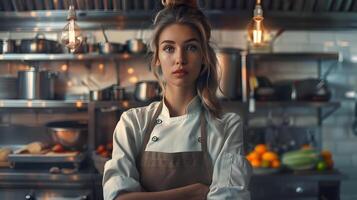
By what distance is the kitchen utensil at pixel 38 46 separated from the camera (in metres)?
3.07

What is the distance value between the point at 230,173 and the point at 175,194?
0.62ft

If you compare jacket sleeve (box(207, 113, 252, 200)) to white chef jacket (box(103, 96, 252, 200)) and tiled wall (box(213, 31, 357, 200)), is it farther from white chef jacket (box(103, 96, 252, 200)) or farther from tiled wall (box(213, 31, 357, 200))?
tiled wall (box(213, 31, 357, 200))

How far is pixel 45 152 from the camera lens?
3037mm

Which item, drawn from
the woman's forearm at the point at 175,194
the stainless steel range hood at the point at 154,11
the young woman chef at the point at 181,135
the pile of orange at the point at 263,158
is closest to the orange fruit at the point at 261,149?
the pile of orange at the point at 263,158

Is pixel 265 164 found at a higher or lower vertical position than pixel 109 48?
lower

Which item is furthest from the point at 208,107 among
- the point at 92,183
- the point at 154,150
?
the point at 92,183

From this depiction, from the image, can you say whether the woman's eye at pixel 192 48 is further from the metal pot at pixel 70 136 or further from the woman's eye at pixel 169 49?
the metal pot at pixel 70 136

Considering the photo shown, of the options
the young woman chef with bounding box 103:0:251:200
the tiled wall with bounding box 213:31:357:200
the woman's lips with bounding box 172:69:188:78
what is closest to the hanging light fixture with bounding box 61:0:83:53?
the young woman chef with bounding box 103:0:251:200

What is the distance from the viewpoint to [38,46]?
3.07m

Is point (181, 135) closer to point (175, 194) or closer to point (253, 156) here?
point (175, 194)

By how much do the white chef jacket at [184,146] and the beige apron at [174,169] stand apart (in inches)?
0.7

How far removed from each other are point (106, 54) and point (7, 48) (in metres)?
0.77

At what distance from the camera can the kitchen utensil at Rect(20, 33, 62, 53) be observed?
3070 millimetres

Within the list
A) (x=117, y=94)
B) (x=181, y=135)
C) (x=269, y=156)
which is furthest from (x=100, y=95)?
(x=181, y=135)
